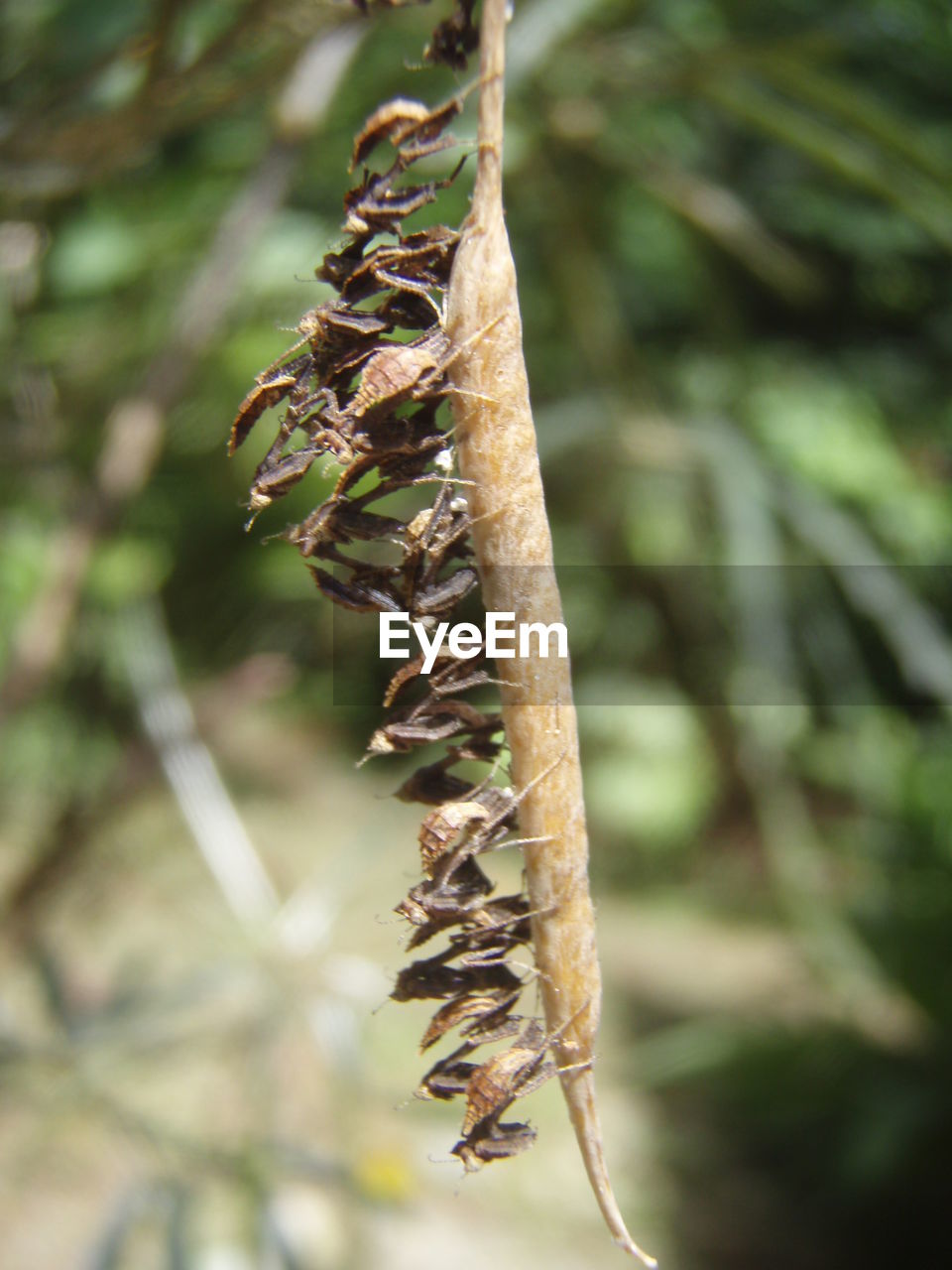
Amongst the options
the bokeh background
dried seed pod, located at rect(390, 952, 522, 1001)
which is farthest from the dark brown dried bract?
the bokeh background

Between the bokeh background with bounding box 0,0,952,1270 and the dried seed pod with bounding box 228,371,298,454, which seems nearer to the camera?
the dried seed pod with bounding box 228,371,298,454

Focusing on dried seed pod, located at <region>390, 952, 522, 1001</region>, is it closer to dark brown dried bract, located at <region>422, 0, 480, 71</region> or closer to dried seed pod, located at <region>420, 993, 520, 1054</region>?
dried seed pod, located at <region>420, 993, 520, 1054</region>

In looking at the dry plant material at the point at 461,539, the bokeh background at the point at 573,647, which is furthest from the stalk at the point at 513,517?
the bokeh background at the point at 573,647

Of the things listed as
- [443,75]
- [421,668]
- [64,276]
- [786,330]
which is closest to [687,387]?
[786,330]

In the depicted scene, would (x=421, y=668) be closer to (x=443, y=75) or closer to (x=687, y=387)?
(x=443, y=75)

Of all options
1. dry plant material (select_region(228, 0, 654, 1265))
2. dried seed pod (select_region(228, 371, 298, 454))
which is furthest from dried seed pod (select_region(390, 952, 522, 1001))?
dried seed pod (select_region(228, 371, 298, 454))

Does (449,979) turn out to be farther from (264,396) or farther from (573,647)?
(573,647)

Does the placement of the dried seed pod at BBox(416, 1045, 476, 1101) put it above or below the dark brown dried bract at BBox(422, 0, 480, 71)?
below

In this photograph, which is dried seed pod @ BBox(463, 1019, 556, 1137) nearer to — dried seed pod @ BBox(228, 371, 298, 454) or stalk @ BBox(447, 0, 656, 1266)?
stalk @ BBox(447, 0, 656, 1266)
